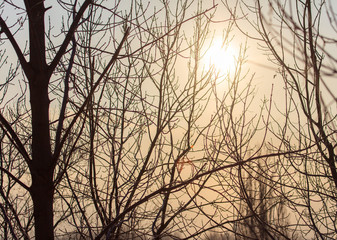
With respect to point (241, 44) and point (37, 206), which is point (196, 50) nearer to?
point (241, 44)

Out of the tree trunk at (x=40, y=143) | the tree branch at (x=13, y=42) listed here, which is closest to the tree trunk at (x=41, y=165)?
the tree trunk at (x=40, y=143)

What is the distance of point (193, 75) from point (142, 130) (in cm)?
104

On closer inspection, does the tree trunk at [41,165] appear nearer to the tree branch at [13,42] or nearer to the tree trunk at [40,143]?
the tree trunk at [40,143]

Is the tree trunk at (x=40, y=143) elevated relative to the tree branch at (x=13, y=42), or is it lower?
lower

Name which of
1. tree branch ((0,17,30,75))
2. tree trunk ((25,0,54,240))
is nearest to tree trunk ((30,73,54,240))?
tree trunk ((25,0,54,240))

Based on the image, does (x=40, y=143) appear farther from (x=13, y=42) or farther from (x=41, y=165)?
(x=13, y=42)

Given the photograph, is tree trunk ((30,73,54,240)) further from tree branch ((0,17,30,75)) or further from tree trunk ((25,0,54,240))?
tree branch ((0,17,30,75))

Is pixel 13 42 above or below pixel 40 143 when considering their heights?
above

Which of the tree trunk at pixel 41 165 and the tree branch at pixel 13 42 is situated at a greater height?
the tree branch at pixel 13 42

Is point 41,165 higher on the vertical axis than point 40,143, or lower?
lower

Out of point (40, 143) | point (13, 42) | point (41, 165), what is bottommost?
point (41, 165)

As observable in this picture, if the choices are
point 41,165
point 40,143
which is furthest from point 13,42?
point 41,165

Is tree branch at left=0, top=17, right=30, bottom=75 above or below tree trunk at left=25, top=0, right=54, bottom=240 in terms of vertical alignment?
above

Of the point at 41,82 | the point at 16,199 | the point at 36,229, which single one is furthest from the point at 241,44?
the point at 16,199
